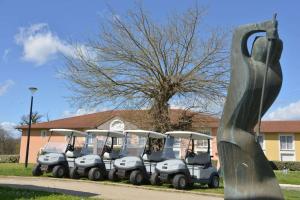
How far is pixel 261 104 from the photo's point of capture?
23.9ft

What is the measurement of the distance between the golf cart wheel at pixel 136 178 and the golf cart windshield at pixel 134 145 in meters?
1.17

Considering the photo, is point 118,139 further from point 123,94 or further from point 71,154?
point 123,94

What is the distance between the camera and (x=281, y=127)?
4512 centimetres

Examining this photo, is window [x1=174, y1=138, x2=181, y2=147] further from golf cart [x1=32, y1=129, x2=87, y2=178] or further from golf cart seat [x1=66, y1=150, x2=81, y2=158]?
golf cart seat [x1=66, y1=150, x2=81, y2=158]

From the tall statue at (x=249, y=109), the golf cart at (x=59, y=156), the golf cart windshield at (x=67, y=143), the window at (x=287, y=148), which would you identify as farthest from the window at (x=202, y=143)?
the window at (x=287, y=148)

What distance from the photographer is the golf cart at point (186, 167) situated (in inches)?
595

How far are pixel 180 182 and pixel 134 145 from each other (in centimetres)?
308

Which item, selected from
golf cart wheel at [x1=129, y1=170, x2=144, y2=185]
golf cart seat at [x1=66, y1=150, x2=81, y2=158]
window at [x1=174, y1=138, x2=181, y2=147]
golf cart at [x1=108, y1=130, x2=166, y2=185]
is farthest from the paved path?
window at [x1=174, y1=138, x2=181, y2=147]

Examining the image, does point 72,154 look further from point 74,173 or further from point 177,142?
point 177,142

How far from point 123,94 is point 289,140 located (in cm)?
2662

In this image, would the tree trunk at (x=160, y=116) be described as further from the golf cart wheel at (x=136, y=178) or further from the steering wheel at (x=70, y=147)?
the golf cart wheel at (x=136, y=178)

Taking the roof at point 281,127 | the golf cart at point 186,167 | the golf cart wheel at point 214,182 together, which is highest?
the roof at point 281,127

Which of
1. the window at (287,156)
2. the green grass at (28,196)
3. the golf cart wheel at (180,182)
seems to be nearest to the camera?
the green grass at (28,196)

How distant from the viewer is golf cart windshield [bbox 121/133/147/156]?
55.8 feet
